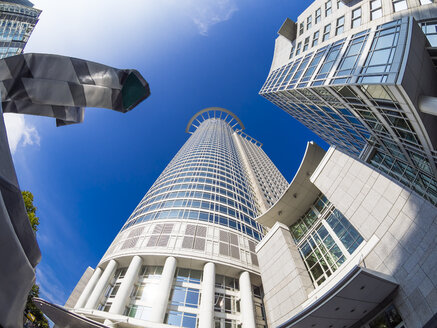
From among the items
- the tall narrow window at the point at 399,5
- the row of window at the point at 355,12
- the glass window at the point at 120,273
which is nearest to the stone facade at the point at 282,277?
the glass window at the point at 120,273

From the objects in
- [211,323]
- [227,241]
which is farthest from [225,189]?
[211,323]

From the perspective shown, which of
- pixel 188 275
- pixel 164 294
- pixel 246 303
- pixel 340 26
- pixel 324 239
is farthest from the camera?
pixel 188 275

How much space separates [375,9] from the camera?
17469mm

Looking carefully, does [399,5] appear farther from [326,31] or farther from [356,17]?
[326,31]

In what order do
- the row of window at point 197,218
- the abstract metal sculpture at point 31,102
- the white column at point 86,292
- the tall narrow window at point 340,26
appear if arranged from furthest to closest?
the row of window at point 197,218 < the white column at point 86,292 < the tall narrow window at point 340,26 < the abstract metal sculpture at point 31,102

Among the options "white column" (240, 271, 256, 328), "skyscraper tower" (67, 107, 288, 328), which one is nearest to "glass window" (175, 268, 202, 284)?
"skyscraper tower" (67, 107, 288, 328)

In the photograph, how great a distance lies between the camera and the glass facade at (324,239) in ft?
47.9

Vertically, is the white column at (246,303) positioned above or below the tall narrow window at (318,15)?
below

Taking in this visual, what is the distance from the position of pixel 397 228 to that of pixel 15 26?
8758cm

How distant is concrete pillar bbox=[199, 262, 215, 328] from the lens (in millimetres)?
20047

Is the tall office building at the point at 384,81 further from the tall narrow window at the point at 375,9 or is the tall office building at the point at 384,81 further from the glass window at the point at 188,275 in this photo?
the glass window at the point at 188,275

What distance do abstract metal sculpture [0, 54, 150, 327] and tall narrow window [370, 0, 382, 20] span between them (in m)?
22.8

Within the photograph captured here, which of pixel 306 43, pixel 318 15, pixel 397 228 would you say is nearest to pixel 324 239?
pixel 397 228

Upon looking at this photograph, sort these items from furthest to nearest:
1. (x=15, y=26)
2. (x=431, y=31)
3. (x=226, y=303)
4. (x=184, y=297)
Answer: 1. (x=15, y=26)
2. (x=226, y=303)
3. (x=184, y=297)
4. (x=431, y=31)
